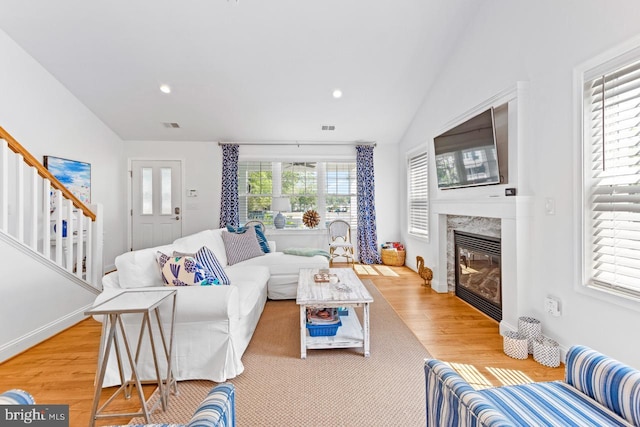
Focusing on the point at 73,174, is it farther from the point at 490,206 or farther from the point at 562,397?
the point at 562,397

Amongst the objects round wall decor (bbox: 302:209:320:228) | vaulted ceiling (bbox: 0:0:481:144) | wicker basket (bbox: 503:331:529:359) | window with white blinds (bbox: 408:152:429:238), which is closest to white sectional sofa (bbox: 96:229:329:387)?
wicker basket (bbox: 503:331:529:359)

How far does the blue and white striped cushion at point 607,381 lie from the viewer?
97cm

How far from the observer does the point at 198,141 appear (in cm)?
578

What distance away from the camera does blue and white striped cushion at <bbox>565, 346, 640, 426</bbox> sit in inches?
38.2

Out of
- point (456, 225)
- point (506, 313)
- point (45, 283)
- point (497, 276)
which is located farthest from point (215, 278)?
point (456, 225)

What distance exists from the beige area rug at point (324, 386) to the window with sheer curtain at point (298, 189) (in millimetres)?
3551

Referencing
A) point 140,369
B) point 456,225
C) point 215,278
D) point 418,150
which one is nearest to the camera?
point 140,369

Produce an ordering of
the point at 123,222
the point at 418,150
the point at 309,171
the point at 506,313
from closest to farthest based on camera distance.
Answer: the point at 506,313 → the point at 418,150 → the point at 123,222 → the point at 309,171

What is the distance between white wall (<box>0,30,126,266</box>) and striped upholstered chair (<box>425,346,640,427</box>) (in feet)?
16.5

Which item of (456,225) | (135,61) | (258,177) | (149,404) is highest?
(135,61)

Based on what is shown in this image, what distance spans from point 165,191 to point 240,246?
2846 mm

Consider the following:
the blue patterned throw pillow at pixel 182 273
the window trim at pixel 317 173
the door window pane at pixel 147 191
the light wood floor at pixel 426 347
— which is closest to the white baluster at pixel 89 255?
the light wood floor at pixel 426 347

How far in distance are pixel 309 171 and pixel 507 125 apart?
12.5 feet

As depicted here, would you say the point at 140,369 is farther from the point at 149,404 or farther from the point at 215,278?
the point at 215,278
